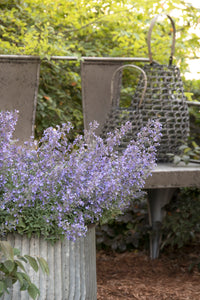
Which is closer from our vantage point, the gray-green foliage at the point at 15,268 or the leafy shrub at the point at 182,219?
the gray-green foliage at the point at 15,268

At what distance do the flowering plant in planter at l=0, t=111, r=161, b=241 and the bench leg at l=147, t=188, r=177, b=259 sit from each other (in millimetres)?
1506

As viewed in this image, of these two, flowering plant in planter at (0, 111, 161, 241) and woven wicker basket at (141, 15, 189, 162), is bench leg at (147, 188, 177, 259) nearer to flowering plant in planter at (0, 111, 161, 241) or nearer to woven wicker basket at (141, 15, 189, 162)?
woven wicker basket at (141, 15, 189, 162)

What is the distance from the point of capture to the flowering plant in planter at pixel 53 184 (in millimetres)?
1487

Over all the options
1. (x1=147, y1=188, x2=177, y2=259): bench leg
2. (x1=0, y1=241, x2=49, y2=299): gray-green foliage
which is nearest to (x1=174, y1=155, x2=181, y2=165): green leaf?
(x1=147, y1=188, x2=177, y2=259): bench leg

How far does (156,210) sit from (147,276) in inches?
17.4

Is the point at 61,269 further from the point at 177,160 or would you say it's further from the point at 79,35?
the point at 79,35

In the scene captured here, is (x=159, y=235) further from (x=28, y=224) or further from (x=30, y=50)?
(x=28, y=224)

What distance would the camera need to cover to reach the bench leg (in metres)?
3.16

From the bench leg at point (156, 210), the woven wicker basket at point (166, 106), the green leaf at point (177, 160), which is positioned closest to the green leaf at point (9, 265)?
the green leaf at point (177, 160)

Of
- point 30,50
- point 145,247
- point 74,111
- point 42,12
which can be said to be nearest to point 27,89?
point 30,50

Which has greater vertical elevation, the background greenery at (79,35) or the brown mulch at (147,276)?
the background greenery at (79,35)

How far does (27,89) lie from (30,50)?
0.81 ft

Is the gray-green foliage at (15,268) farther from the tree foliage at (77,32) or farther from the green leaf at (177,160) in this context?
the tree foliage at (77,32)

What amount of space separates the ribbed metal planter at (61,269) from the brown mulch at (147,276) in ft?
2.91
